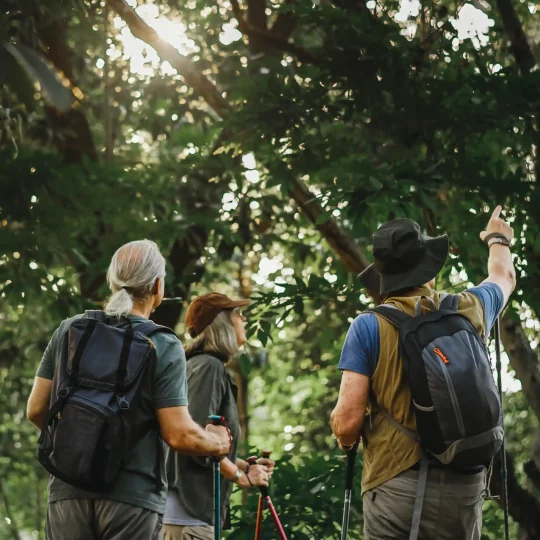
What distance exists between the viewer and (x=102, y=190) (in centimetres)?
911

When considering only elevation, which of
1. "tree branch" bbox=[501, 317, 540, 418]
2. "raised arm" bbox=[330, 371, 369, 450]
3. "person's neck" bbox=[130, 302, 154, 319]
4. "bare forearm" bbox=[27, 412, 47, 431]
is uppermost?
"tree branch" bbox=[501, 317, 540, 418]

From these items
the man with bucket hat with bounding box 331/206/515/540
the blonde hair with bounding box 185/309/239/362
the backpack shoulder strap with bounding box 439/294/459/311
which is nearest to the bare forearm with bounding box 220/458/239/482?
the blonde hair with bounding box 185/309/239/362

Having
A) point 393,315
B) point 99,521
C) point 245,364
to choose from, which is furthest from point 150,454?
point 245,364

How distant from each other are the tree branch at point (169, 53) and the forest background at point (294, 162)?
0.02 m

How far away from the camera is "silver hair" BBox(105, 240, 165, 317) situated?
335 centimetres

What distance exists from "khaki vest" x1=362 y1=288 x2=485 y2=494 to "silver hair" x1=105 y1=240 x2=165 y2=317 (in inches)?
31.2

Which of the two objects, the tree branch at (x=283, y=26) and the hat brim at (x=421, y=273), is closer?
the hat brim at (x=421, y=273)

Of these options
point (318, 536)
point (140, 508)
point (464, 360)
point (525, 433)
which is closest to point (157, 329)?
point (140, 508)

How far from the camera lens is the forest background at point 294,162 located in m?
7.06

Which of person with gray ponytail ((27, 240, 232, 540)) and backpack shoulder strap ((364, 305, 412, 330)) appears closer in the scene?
person with gray ponytail ((27, 240, 232, 540))

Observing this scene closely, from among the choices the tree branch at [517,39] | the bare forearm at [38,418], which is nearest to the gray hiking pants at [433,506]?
the bare forearm at [38,418]

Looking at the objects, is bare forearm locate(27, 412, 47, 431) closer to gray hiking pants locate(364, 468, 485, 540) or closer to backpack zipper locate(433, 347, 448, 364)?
gray hiking pants locate(364, 468, 485, 540)

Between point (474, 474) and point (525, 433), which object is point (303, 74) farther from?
point (525, 433)

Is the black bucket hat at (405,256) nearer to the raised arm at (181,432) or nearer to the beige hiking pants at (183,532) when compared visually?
the raised arm at (181,432)
